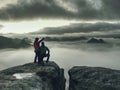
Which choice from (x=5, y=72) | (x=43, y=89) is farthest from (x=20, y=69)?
(x=43, y=89)

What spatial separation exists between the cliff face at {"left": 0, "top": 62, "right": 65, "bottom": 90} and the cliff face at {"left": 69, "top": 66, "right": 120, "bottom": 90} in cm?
375

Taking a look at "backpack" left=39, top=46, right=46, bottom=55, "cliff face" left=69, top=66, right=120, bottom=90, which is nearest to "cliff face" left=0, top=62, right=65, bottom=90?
"backpack" left=39, top=46, right=46, bottom=55

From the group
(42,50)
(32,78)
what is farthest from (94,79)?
(32,78)

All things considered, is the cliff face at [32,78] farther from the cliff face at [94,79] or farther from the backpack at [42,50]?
the cliff face at [94,79]

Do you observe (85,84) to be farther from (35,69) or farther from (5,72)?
(5,72)

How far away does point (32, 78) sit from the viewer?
2205 inches

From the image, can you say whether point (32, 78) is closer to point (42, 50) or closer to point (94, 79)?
point (42, 50)

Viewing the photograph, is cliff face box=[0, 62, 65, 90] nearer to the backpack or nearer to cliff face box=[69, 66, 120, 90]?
the backpack

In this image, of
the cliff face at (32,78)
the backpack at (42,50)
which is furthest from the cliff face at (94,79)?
the backpack at (42,50)

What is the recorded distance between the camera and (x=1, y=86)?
51.2 meters

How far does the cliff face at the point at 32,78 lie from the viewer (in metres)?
52.5

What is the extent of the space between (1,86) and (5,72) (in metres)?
10.5

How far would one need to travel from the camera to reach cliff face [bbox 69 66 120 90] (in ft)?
197

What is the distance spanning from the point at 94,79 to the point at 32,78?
12.3 metres
